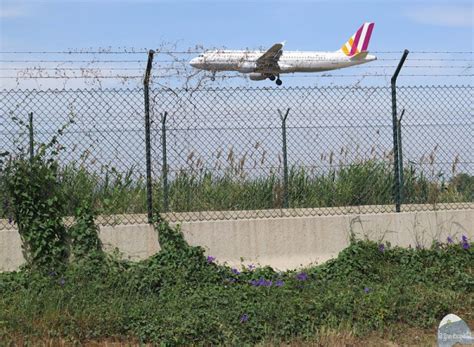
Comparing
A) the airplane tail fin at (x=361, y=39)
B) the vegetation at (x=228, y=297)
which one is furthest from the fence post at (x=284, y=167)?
the airplane tail fin at (x=361, y=39)

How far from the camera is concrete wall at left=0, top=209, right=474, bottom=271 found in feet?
26.3

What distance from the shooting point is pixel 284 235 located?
848 cm

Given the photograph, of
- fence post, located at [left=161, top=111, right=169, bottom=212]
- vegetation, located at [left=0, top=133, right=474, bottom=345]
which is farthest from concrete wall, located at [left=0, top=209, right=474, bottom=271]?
fence post, located at [left=161, top=111, right=169, bottom=212]

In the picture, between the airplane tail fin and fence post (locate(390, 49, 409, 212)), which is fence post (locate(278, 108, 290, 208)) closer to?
fence post (locate(390, 49, 409, 212))

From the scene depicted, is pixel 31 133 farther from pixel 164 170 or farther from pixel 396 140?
pixel 396 140

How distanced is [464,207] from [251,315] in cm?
426

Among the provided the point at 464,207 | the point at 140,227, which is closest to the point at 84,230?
the point at 140,227

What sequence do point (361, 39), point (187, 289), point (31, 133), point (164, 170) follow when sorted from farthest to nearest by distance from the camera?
point (361, 39) → point (164, 170) → point (31, 133) → point (187, 289)

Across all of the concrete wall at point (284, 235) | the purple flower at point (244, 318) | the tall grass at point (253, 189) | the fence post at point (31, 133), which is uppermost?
the fence post at point (31, 133)

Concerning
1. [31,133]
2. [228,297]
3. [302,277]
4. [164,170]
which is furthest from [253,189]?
[31,133]

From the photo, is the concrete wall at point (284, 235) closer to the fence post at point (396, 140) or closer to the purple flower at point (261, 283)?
the fence post at point (396, 140)

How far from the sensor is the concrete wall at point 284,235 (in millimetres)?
8008

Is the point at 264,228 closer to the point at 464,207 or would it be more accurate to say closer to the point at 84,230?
the point at 84,230

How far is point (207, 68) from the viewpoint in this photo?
29.8 feet
